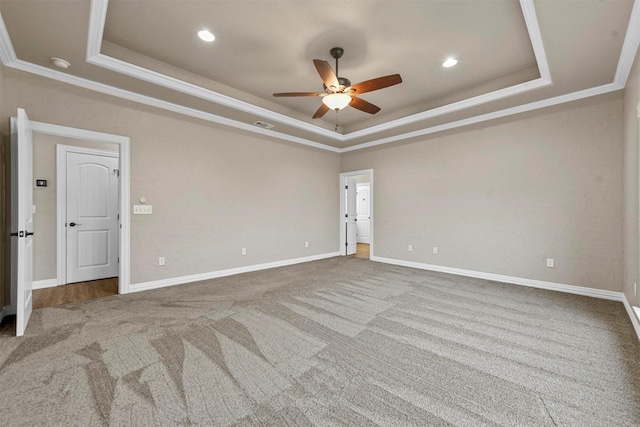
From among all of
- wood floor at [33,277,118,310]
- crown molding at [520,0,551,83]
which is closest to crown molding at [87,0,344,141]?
wood floor at [33,277,118,310]

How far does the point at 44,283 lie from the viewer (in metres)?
3.92

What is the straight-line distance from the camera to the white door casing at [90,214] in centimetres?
416

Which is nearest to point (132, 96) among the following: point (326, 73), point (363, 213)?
point (326, 73)

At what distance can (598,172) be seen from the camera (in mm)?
3453

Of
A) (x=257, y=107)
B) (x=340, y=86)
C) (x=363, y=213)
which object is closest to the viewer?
(x=340, y=86)

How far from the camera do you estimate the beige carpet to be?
1.50m

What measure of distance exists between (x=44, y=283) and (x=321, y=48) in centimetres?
523

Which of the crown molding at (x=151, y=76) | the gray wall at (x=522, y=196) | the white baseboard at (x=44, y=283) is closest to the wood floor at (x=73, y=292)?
the white baseboard at (x=44, y=283)

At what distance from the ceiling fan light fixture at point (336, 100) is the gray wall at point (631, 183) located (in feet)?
9.16

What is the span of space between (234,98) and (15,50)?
2245 millimetres

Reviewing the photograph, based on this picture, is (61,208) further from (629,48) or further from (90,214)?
(629,48)

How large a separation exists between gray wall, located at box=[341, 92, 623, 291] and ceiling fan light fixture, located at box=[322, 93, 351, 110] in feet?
9.31

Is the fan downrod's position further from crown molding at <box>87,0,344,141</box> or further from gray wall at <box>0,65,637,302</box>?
gray wall at <box>0,65,637,302</box>

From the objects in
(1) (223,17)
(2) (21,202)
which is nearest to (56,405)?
(2) (21,202)
